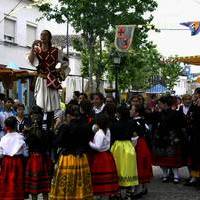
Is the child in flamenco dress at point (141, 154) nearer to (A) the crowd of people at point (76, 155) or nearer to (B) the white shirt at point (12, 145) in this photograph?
(A) the crowd of people at point (76, 155)

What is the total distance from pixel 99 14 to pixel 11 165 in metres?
13.9

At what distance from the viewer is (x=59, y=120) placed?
8406 millimetres

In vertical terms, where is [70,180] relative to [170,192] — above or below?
above

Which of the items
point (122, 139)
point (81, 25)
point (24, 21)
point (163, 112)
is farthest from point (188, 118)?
point (24, 21)

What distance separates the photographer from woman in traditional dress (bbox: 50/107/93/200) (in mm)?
7848

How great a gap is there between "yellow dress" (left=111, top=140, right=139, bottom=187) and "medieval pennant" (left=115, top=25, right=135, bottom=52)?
1240cm

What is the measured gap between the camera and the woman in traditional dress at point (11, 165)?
27.1ft

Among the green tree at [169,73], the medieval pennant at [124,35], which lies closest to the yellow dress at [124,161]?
the medieval pennant at [124,35]

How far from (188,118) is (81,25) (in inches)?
442

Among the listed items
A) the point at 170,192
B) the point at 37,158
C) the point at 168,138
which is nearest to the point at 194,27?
the point at 168,138

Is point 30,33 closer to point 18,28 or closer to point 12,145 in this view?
point 18,28

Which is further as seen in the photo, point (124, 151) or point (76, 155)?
point (124, 151)

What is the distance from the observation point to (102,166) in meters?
8.49

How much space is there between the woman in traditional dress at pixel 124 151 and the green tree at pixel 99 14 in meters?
12.6
